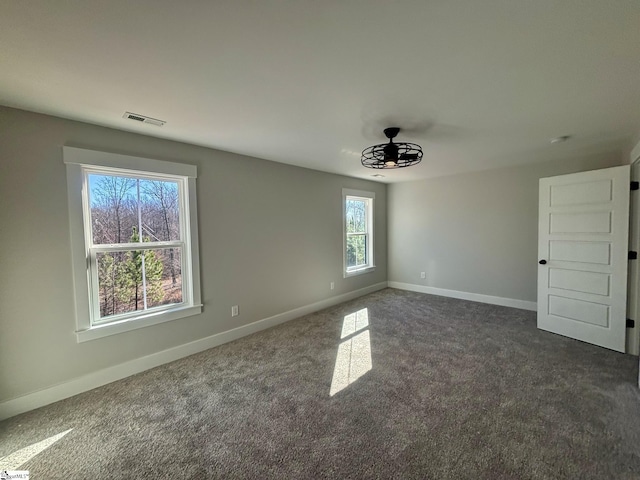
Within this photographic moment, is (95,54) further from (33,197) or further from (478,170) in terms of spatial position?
(478,170)

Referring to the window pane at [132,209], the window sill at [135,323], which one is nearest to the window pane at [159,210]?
the window pane at [132,209]

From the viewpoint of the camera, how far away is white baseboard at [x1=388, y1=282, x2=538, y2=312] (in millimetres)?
4297

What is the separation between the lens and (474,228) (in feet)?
15.7

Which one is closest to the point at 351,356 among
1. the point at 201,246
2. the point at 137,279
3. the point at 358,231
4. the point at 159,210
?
the point at 201,246

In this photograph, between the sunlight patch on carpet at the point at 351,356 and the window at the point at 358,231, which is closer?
the sunlight patch on carpet at the point at 351,356

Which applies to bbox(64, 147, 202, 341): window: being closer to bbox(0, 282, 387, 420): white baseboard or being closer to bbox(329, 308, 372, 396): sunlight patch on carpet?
bbox(0, 282, 387, 420): white baseboard

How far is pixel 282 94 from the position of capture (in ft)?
6.34

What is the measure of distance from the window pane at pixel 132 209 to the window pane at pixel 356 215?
3.02m

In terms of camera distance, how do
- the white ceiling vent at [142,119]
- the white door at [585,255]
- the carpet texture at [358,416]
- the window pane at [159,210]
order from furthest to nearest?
the white door at [585,255] → the window pane at [159,210] → the white ceiling vent at [142,119] → the carpet texture at [358,416]

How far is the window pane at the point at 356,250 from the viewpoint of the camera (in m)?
5.29

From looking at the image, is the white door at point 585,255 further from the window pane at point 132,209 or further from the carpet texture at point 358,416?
the window pane at point 132,209

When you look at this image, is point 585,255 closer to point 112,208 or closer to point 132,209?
point 132,209

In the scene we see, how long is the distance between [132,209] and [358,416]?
2789mm

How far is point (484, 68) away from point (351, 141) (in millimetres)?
1517
